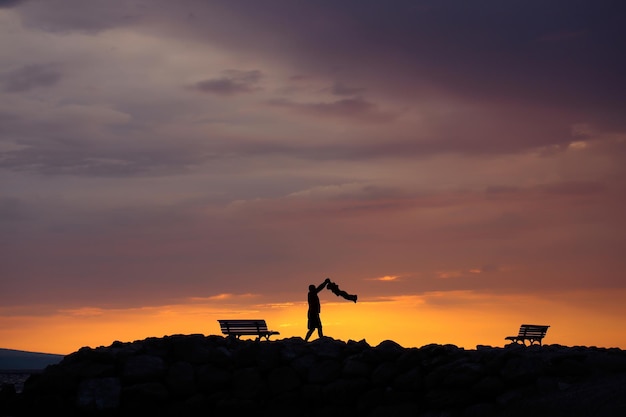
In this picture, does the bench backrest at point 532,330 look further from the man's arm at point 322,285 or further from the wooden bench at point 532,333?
the man's arm at point 322,285

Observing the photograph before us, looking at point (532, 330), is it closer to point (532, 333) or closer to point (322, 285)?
point (532, 333)

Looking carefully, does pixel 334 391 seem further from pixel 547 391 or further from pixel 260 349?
pixel 547 391

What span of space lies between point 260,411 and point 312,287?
4.93m

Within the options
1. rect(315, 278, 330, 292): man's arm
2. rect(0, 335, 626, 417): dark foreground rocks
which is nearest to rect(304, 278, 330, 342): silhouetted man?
rect(315, 278, 330, 292): man's arm

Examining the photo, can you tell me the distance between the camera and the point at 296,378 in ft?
82.5

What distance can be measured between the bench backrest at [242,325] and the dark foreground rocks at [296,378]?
13.0 feet

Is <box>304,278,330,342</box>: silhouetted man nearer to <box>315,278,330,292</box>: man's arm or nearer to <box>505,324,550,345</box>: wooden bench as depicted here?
<box>315,278,330,292</box>: man's arm

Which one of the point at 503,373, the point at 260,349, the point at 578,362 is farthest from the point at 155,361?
the point at 578,362

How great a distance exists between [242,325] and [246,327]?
6.1 inches

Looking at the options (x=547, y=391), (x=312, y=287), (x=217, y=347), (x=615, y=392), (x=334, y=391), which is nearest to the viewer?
(x=615, y=392)

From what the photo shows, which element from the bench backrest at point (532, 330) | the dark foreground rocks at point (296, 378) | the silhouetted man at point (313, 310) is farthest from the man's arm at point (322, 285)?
the bench backrest at point (532, 330)

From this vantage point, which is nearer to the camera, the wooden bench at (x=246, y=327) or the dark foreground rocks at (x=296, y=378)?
the dark foreground rocks at (x=296, y=378)

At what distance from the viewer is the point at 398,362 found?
24.7 metres

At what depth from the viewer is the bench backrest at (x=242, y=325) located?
1218 inches
